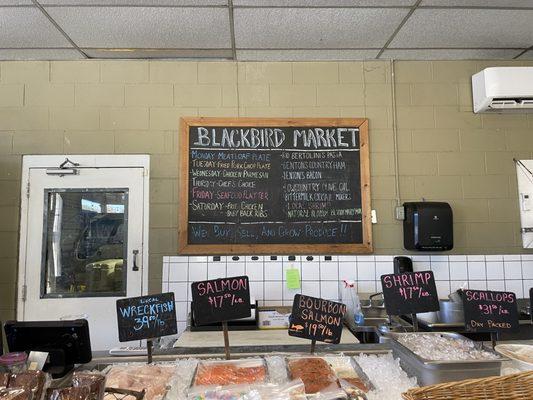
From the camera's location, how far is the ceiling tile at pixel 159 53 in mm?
→ 3377

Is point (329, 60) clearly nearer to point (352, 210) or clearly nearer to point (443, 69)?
point (443, 69)

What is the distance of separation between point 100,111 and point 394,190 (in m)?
2.73

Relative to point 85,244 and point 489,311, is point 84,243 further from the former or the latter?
point 489,311

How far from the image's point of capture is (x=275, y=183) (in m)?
3.50

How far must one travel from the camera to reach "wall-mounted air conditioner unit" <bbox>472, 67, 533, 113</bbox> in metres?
3.34

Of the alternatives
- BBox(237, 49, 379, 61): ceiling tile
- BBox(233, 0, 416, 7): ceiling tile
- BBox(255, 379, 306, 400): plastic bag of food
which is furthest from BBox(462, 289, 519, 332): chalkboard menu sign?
BBox(237, 49, 379, 61): ceiling tile

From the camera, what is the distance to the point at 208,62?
11.7 feet

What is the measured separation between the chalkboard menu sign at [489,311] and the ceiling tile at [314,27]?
2111mm

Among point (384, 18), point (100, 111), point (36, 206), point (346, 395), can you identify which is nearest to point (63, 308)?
point (36, 206)

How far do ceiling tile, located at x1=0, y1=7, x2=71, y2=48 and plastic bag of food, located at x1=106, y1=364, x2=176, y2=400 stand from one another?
8.50 feet

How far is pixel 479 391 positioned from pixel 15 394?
1173 mm

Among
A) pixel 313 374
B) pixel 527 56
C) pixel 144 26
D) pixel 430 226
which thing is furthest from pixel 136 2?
pixel 527 56

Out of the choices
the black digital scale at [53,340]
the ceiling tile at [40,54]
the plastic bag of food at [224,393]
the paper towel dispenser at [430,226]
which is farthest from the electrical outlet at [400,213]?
the ceiling tile at [40,54]

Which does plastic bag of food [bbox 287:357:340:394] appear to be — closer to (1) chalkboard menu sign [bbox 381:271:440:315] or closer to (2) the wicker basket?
(2) the wicker basket
